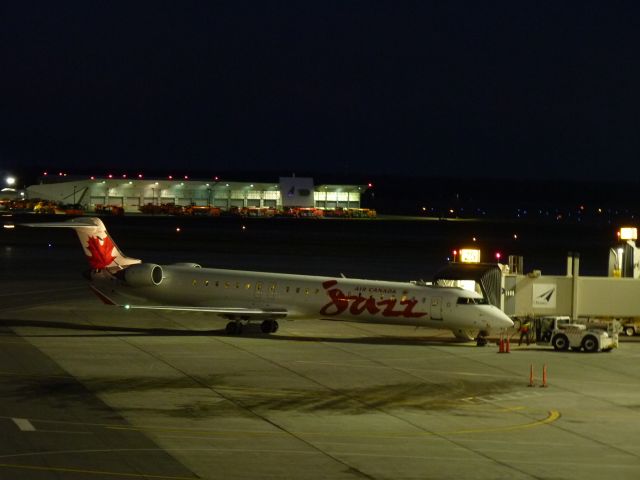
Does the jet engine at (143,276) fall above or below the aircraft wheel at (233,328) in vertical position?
above

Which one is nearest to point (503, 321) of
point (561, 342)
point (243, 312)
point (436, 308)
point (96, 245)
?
point (561, 342)

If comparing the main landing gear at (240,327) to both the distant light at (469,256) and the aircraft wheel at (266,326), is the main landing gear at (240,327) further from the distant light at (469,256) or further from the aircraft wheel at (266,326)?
the distant light at (469,256)

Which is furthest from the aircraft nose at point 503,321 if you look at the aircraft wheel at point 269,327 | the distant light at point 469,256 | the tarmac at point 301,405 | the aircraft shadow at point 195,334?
the aircraft wheel at point 269,327

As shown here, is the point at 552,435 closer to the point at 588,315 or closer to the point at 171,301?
the point at 588,315

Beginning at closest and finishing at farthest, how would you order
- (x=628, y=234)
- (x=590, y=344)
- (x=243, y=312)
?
(x=590, y=344) < (x=243, y=312) < (x=628, y=234)

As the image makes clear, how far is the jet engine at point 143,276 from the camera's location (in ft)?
153

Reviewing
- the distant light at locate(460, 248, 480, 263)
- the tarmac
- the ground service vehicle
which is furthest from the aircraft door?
the distant light at locate(460, 248, 480, 263)

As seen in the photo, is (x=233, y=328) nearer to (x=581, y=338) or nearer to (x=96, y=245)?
(x=96, y=245)

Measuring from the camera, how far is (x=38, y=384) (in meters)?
32.0

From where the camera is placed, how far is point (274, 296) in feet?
149

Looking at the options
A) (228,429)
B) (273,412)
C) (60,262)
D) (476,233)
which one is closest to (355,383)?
(273,412)

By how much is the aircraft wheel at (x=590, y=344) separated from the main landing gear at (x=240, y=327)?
1312 cm

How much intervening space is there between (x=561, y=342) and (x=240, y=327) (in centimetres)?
1348

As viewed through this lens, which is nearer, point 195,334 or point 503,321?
point 503,321
